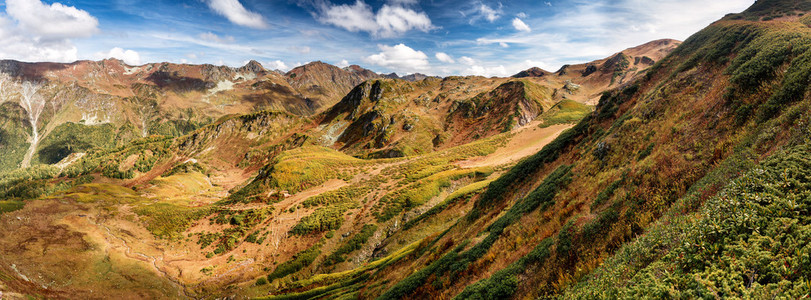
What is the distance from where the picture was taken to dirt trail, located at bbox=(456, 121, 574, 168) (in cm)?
5634

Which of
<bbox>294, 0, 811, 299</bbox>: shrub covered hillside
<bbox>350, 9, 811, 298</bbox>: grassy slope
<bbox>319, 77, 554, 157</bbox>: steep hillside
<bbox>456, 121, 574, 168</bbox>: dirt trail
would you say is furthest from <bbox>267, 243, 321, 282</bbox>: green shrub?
<bbox>319, 77, 554, 157</bbox>: steep hillside

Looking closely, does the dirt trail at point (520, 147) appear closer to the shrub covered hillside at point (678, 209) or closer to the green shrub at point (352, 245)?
the green shrub at point (352, 245)

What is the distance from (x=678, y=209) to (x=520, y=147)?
61.0 m

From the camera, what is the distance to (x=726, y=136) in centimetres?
1110

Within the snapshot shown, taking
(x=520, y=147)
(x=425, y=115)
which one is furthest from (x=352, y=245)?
(x=425, y=115)

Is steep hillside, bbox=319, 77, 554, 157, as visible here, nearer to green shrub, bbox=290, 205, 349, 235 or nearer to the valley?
the valley

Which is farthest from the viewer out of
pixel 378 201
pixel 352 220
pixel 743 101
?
pixel 378 201

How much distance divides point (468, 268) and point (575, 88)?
172 metres

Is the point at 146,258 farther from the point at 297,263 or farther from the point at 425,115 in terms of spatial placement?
the point at 425,115

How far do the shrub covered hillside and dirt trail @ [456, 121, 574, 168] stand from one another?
111ft

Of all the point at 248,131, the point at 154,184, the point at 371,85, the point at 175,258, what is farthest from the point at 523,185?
the point at 248,131

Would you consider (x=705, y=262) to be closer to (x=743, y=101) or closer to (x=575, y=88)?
(x=743, y=101)

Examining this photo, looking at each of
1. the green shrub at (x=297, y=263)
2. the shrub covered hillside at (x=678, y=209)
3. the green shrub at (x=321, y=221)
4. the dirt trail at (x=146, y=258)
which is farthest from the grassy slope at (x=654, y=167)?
the dirt trail at (x=146, y=258)

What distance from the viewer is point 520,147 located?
65.8 metres
